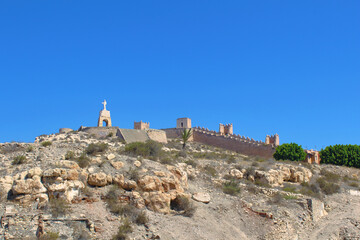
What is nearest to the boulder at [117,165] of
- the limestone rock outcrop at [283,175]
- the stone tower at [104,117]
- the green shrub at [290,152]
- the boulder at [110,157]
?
the boulder at [110,157]

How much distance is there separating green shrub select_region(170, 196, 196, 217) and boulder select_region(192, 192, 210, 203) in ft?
3.42

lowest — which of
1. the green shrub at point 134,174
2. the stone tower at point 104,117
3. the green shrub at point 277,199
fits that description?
the green shrub at point 277,199

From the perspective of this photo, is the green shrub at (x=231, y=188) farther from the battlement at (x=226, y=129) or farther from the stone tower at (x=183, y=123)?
the stone tower at (x=183, y=123)

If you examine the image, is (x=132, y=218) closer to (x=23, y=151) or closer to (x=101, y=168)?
(x=101, y=168)

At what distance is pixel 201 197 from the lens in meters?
18.6

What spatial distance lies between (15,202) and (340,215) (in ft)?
56.8

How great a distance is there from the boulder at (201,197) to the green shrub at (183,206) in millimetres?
1043

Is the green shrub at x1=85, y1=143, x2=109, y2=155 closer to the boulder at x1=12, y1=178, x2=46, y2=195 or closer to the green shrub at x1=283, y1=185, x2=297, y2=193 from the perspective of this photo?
the boulder at x1=12, y1=178, x2=46, y2=195

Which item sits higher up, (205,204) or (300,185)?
(300,185)

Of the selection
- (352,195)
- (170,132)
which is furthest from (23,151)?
(170,132)

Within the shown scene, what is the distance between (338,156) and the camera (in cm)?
4116

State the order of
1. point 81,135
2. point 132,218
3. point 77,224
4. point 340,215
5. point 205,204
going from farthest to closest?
point 81,135, point 340,215, point 205,204, point 132,218, point 77,224

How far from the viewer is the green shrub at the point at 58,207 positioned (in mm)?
13469

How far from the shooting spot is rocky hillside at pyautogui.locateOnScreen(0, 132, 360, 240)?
13609 millimetres
